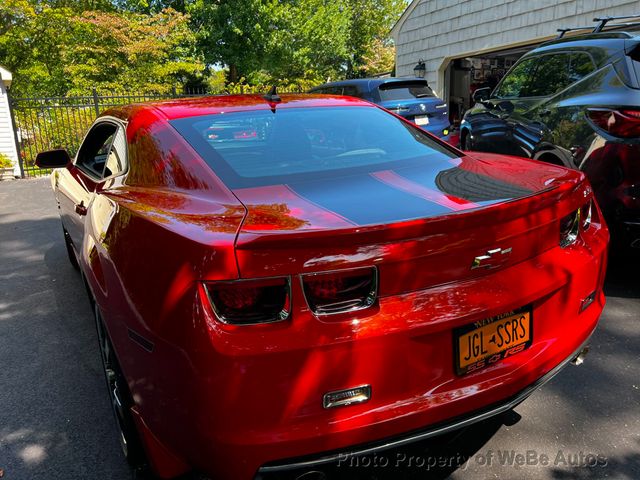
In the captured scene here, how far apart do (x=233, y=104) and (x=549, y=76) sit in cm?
339

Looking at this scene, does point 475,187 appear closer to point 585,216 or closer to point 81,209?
point 585,216

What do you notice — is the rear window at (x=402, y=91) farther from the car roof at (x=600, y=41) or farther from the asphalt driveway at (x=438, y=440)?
the asphalt driveway at (x=438, y=440)

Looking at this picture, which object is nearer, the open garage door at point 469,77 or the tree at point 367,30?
the open garage door at point 469,77

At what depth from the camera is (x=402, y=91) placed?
30.7 feet

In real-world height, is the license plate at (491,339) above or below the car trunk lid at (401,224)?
below

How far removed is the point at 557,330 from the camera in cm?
202

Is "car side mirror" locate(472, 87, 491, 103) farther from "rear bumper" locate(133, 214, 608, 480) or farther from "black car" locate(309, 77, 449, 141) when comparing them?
"rear bumper" locate(133, 214, 608, 480)

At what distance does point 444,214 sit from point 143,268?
1033 millimetres

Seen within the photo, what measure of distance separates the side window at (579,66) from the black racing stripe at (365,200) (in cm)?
309

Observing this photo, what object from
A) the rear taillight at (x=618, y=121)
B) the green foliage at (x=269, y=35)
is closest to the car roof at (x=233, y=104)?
the rear taillight at (x=618, y=121)

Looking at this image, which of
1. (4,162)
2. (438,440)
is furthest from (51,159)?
(4,162)

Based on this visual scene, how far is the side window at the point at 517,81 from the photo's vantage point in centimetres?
522

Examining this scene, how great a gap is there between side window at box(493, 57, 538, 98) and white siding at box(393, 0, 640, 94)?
5105mm

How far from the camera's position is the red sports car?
1.49 m
